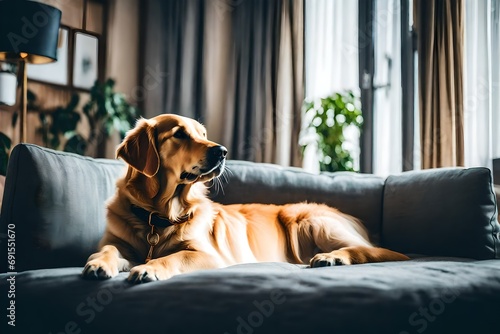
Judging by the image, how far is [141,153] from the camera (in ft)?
6.15

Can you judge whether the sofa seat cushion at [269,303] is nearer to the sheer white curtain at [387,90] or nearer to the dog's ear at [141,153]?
the dog's ear at [141,153]

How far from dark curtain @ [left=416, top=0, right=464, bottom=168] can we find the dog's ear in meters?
2.25

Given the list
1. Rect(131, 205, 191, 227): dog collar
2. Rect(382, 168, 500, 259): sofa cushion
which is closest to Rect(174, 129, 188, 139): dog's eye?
Rect(131, 205, 191, 227): dog collar

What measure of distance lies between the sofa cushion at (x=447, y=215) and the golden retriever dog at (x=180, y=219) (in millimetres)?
223

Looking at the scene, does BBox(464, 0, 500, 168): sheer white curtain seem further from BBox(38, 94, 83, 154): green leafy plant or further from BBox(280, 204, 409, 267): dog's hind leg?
BBox(38, 94, 83, 154): green leafy plant

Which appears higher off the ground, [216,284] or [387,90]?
[387,90]

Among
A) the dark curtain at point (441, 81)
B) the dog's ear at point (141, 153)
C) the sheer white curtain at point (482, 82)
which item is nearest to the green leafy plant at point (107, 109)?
the dark curtain at point (441, 81)

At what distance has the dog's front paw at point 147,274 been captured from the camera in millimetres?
1404

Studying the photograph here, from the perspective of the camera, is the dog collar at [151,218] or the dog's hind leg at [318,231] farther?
the dog's hind leg at [318,231]

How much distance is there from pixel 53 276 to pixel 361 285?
2.65 feet

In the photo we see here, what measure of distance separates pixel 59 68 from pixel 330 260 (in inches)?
145

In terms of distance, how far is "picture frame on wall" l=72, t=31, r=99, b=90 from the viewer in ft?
15.9

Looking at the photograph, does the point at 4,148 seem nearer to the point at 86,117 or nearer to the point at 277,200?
the point at 86,117

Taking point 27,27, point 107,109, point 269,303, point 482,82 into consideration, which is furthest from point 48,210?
point 107,109
